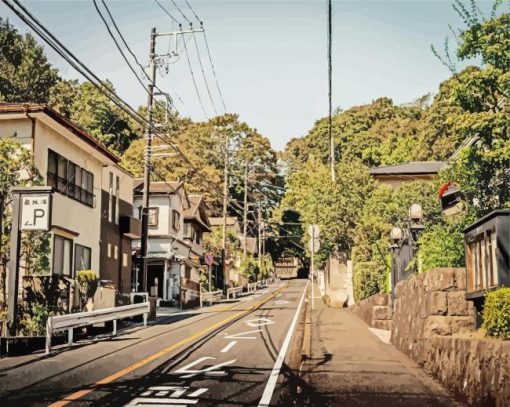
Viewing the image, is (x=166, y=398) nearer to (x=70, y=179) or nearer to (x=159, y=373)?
(x=159, y=373)

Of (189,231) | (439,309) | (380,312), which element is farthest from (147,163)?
(189,231)

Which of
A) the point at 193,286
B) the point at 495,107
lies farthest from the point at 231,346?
the point at 193,286

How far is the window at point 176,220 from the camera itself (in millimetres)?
47562

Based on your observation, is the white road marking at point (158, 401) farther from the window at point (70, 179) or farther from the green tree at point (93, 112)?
the green tree at point (93, 112)

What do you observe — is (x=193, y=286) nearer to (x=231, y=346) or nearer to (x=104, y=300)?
(x=104, y=300)

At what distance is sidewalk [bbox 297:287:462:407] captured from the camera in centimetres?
931

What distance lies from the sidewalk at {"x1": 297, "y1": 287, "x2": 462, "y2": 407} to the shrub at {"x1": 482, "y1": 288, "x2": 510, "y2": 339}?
125 cm

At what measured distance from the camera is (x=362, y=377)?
Result: 11.4 metres

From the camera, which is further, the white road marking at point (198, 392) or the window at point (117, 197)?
the window at point (117, 197)

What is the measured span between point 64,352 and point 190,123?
88.6 m

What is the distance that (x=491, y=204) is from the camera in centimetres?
1750

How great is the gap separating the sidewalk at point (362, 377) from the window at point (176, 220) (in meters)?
30.6

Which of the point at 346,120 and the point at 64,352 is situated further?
the point at 346,120

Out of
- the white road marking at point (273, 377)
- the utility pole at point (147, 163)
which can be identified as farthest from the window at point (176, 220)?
the white road marking at point (273, 377)
